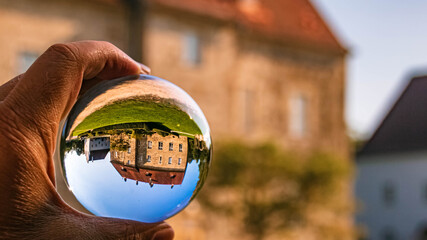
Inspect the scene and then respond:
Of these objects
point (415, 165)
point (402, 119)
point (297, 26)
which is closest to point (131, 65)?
point (297, 26)

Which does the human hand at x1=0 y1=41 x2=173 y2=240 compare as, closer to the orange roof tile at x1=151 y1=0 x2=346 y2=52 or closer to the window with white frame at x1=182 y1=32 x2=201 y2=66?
the orange roof tile at x1=151 y1=0 x2=346 y2=52

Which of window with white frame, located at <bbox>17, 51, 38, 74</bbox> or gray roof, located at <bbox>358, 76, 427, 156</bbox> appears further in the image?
gray roof, located at <bbox>358, 76, 427, 156</bbox>

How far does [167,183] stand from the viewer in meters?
2.21

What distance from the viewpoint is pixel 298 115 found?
2703cm

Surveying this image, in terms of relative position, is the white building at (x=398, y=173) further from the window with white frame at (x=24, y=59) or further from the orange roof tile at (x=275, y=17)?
the window with white frame at (x=24, y=59)

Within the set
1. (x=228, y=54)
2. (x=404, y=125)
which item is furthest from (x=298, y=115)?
(x=404, y=125)

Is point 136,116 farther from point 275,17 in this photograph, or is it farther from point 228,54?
point 275,17

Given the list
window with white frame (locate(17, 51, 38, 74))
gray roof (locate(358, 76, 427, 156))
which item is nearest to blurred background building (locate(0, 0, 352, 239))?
window with white frame (locate(17, 51, 38, 74))

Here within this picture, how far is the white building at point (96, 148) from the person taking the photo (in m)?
2.20

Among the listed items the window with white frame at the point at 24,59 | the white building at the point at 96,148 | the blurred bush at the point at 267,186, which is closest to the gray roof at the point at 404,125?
the blurred bush at the point at 267,186

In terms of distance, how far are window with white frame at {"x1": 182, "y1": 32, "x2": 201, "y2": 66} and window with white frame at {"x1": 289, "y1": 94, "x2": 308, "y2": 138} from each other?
17.3ft

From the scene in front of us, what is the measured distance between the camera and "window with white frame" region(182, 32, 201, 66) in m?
22.8

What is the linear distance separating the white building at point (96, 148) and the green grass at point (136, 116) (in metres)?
0.05

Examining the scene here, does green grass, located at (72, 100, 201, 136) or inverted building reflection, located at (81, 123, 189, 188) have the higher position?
green grass, located at (72, 100, 201, 136)
